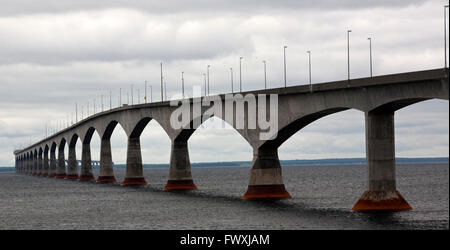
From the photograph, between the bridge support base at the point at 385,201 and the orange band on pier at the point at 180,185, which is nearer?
the bridge support base at the point at 385,201

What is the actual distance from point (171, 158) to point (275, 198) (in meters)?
23.2

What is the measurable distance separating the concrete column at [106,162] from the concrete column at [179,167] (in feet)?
112

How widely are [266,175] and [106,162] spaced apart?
63.5 meters

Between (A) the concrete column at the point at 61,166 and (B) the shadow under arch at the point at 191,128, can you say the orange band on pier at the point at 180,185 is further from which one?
(A) the concrete column at the point at 61,166

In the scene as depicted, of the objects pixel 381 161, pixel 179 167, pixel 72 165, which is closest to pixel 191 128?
pixel 179 167

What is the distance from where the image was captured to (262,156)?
244ft

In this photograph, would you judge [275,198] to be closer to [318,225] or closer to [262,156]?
[262,156]

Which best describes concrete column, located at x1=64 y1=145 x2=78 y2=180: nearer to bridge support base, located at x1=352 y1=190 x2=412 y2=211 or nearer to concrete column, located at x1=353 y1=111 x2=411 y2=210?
bridge support base, located at x1=352 y1=190 x2=412 y2=211

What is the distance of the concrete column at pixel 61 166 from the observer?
188 m

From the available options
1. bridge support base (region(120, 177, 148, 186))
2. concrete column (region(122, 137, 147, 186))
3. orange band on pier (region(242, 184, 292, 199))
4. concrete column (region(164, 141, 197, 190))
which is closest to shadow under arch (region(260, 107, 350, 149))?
orange band on pier (region(242, 184, 292, 199))

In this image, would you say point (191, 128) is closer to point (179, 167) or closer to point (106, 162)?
point (179, 167)

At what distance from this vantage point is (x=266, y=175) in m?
74.8

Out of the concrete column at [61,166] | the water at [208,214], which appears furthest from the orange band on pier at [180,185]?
the concrete column at [61,166]
